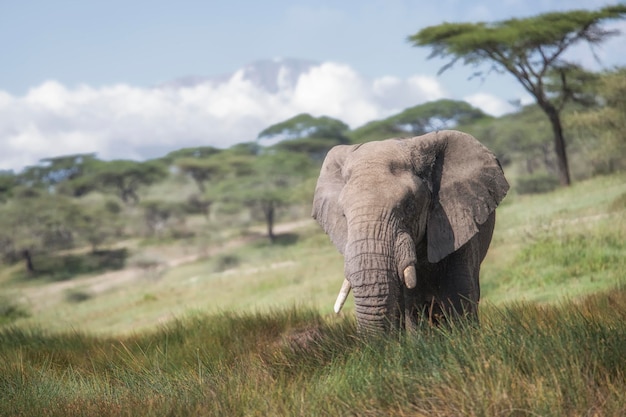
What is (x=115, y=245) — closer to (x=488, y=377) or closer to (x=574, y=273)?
(x=574, y=273)

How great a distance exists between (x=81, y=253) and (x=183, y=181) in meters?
14.1

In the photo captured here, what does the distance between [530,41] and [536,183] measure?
1043 centimetres

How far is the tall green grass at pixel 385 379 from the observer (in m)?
3.78

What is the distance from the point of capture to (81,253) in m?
48.3

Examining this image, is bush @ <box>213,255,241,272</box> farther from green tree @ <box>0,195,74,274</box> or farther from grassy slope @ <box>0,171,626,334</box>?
green tree @ <box>0,195,74,274</box>

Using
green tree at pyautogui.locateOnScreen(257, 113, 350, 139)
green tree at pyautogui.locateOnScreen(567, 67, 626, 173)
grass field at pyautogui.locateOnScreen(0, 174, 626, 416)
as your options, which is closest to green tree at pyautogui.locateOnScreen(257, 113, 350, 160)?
green tree at pyautogui.locateOnScreen(257, 113, 350, 139)

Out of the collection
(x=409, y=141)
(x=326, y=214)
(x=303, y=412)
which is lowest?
(x=303, y=412)

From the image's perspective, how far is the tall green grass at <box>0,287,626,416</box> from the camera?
378 centimetres

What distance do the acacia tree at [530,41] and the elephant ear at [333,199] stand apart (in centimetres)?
2595

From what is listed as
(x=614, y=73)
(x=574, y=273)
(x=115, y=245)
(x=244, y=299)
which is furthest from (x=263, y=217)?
(x=574, y=273)

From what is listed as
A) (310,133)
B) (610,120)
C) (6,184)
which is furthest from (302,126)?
(610,120)

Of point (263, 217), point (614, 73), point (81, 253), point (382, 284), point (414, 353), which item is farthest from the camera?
point (263, 217)

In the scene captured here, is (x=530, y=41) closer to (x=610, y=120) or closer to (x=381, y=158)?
(x=610, y=120)

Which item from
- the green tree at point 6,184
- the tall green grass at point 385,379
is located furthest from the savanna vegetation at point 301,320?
the green tree at point 6,184
